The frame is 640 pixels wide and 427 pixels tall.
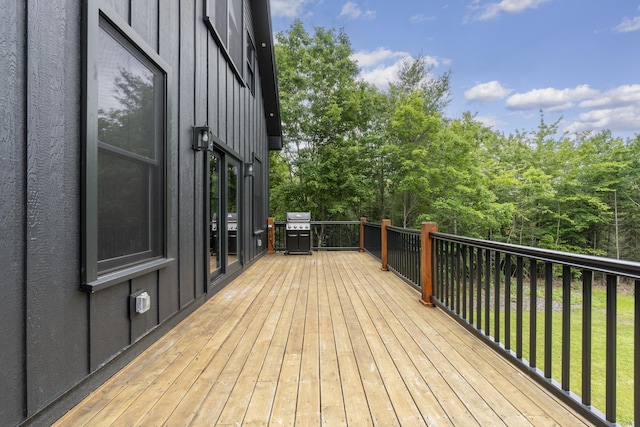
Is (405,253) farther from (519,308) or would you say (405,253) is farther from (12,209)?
(12,209)

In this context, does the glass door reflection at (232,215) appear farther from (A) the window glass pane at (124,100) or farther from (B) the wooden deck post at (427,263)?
(B) the wooden deck post at (427,263)

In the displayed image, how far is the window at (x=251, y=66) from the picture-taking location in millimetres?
6453

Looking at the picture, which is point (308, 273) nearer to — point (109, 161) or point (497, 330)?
point (497, 330)

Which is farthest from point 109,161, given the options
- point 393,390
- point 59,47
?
point 393,390

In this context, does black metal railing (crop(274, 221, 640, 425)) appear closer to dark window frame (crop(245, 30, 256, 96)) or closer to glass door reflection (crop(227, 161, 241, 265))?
glass door reflection (crop(227, 161, 241, 265))

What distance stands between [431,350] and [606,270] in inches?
51.4

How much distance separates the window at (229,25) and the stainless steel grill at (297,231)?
364cm

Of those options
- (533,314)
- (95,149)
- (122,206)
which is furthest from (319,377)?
(95,149)

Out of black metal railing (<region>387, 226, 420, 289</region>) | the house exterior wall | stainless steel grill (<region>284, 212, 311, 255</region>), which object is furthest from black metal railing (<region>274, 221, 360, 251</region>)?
the house exterior wall

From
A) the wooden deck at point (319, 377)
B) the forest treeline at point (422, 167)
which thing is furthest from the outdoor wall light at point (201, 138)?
the forest treeline at point (422, 167)

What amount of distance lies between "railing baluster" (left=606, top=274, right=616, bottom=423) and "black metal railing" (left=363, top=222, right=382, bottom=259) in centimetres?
515

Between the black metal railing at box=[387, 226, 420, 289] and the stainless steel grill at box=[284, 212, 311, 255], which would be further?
the stainless steel grill at box=[284, 212, 311, 255]

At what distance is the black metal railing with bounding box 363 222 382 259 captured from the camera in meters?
6.70

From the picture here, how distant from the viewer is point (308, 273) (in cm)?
556
